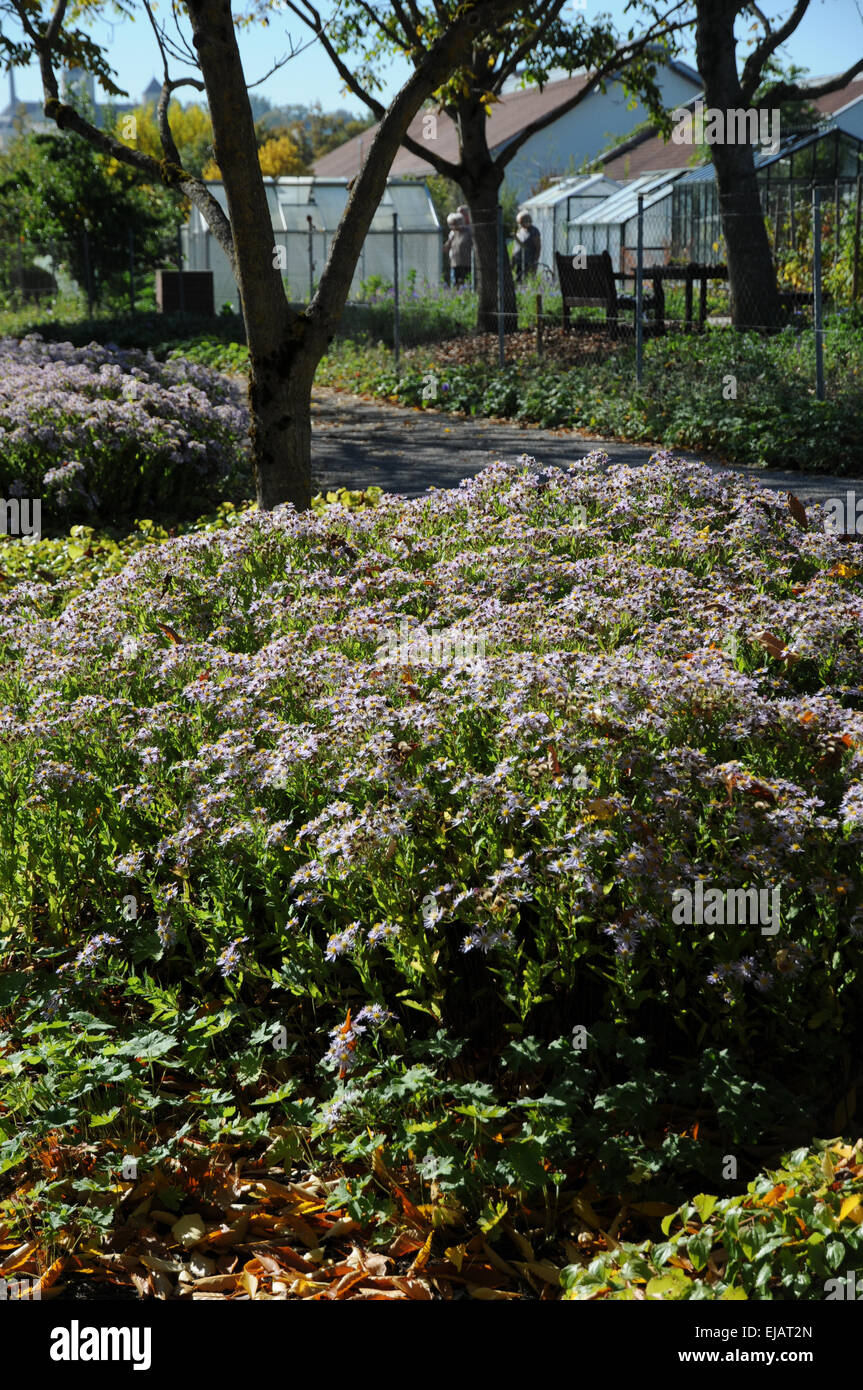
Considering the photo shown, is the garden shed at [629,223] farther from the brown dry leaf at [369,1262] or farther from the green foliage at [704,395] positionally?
the brown dry leaf at [369,1262]

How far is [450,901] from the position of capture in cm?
342

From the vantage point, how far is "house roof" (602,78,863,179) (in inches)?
1641

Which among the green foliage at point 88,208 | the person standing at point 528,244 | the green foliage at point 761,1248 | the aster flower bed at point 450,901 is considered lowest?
the green foliage at point 761,1248

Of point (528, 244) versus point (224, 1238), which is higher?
point (528, 244)

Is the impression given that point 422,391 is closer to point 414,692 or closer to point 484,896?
point 414,692

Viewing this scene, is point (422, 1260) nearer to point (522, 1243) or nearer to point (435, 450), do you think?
point (522, 1243)

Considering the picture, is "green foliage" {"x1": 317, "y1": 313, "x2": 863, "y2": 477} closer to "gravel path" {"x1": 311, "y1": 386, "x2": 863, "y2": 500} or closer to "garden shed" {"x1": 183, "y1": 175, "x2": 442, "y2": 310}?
"gravel path" {"x1": 311, "y1": 386, "x2": 863, "y2": 500}

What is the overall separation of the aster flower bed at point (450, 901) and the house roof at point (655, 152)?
4062 centimetres

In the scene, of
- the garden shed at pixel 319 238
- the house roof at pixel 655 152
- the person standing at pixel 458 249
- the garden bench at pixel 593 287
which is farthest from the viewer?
the house roof at pixel 655 152

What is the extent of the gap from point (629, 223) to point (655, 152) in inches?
625

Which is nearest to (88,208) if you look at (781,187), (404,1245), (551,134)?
(781,187)

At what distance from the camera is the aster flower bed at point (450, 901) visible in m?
3.07

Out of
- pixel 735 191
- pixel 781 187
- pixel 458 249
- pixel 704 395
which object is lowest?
pixel 704 395

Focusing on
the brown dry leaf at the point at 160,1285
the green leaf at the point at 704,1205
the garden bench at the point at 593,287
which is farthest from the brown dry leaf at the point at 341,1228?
the garden bench at the point at 593,287
